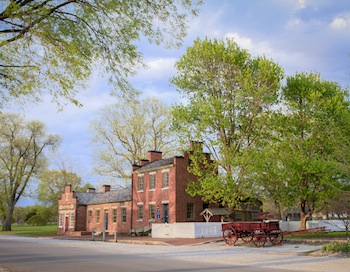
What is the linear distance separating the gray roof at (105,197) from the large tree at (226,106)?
39.7ft

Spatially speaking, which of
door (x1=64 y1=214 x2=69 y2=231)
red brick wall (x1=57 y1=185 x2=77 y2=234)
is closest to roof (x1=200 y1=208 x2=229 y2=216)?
red brick wall (x1=57 y1=185 x2=77 y2=234)

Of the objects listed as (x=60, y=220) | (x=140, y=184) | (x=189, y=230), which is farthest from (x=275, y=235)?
(x=60, y=220)

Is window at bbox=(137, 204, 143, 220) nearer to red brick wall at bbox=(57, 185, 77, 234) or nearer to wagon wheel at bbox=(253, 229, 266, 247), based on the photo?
red brick wall at bbox=(57, 185, 77, 234)

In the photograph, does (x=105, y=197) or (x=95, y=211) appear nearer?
(x=105, y=197)

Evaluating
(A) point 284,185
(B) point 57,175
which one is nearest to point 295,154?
(A) point 284,185

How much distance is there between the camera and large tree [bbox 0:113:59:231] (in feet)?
196

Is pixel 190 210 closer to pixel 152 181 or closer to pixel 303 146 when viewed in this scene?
pixel 152 181

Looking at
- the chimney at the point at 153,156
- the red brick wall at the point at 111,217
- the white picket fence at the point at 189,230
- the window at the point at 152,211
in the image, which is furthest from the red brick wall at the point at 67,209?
the white picket fence at the point at 189,230

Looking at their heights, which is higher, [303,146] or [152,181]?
[303,146]

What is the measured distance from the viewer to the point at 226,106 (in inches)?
1297

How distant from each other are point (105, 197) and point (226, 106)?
2210 centimetres

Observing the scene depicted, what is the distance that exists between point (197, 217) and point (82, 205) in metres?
19.1

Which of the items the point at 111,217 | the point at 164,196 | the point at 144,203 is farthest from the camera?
the point at 111,217

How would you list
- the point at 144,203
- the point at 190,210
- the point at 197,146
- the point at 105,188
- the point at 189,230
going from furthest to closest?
1. the point at 105,188
2. the point at 144,203
3. the point at 190,210
4. the point at 197,146
5. the point at 189,230
